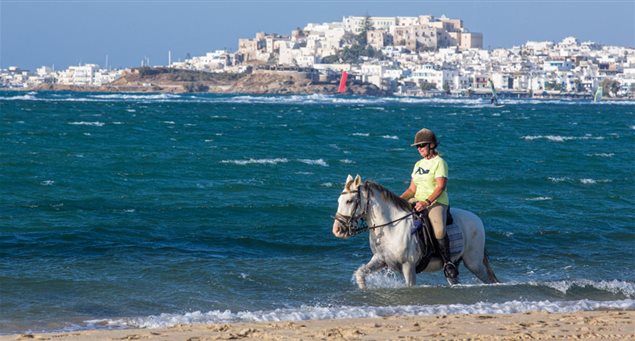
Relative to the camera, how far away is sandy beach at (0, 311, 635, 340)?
9.75m

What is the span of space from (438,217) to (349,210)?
97 cm

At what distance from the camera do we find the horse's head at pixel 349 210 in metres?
11.1

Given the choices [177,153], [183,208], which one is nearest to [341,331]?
[183,208]

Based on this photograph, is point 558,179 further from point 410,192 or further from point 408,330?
point 408,330

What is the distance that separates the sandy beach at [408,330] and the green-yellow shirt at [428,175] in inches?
49.1

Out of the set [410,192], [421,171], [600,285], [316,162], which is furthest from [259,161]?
[421,171]

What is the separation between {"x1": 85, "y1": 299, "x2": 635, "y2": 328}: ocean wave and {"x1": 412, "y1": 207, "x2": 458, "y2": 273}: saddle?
48 cm

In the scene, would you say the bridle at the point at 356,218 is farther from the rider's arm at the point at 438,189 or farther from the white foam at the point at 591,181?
the white foam at the point at 591,181

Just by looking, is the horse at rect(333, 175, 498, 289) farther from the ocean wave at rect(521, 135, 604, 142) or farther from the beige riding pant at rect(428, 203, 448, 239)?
the ocean wave at rect(521, 135, 604, 142)

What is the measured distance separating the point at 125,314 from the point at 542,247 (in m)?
7.69

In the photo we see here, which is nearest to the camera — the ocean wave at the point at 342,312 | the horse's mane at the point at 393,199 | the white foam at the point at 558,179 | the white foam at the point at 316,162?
the ocean wave at the point at 342,312

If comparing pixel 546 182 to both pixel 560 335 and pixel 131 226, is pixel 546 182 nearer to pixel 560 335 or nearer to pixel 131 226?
pixel 131 226

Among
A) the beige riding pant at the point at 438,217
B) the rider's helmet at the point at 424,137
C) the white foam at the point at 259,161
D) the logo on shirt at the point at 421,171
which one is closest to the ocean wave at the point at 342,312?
the beige riding pant at the point at 438,217

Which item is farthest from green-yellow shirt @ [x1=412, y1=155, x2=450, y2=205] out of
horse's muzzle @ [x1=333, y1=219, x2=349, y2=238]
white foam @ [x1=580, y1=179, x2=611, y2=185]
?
white foam @ [x1=580, y1=179, x2=611, y2=185]
